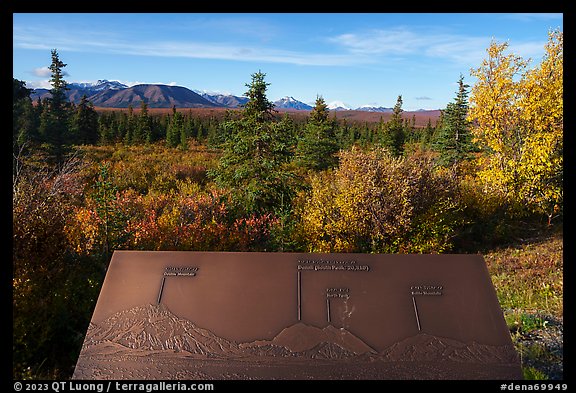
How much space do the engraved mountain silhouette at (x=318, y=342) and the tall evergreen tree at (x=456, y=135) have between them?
26.0 m

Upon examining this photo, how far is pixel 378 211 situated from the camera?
427 inches

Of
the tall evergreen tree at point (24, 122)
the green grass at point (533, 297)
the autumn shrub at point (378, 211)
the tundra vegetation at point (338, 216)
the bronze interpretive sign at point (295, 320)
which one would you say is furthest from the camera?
the tall evergreen tree at point (24, 122)

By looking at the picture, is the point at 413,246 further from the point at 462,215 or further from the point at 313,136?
the point at 313,136

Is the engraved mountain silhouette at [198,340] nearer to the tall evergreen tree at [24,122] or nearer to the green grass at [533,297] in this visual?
the green grass at [533,297]

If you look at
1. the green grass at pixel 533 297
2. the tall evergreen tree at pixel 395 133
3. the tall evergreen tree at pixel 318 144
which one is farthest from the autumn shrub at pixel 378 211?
the tall evergreen tree at pixel 395 133

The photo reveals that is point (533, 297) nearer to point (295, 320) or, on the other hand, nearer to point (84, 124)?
point (295, 320)

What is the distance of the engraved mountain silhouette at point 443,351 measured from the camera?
416cm

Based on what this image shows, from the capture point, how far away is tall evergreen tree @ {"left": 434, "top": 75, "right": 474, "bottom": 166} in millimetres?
28297

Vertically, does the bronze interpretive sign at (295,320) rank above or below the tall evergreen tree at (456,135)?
below

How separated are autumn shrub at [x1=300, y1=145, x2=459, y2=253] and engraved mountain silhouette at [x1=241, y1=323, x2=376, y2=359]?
6.58m

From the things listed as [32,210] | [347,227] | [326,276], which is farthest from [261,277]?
[347,227]

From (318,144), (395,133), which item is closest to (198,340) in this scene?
(318,144)

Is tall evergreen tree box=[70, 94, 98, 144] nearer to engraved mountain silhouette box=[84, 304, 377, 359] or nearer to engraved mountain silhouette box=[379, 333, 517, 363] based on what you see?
engraved mountain silhouette box=[84, 304, 377, 359]
